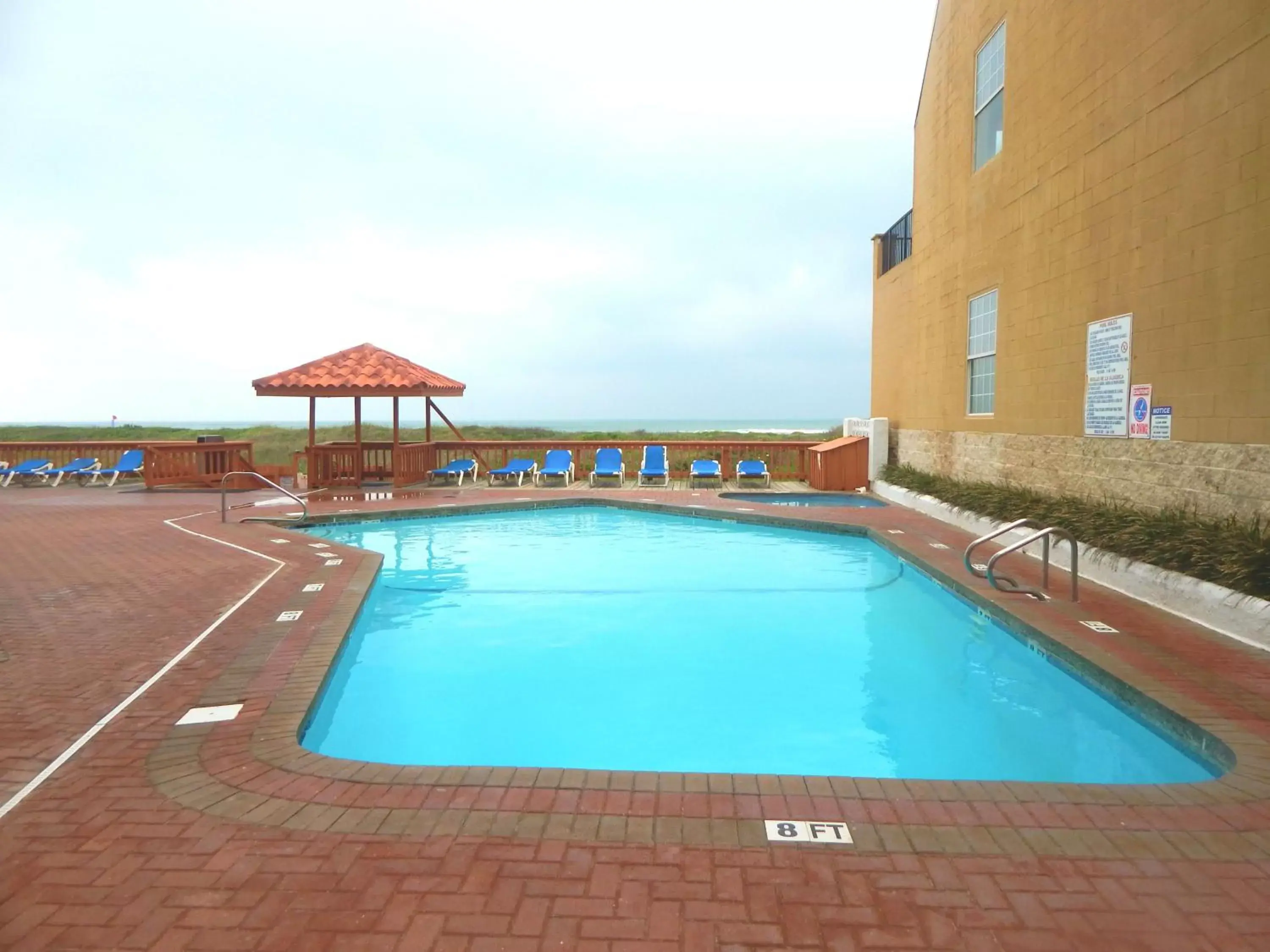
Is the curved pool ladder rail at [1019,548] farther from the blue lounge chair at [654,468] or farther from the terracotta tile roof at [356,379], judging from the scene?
the terracotta tile roof at [356,379]

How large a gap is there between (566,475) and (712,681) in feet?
33.1

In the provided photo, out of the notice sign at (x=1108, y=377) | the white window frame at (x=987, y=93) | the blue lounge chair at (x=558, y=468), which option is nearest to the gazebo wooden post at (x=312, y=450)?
the blue lounge chair at (x=558, y=468)

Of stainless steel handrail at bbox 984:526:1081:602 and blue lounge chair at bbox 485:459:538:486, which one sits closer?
stainless steel handrail at bbox 984:526:1081:602

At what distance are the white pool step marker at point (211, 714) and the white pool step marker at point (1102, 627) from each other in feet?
16.2

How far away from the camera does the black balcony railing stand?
13914mm

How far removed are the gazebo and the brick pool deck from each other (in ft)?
32.7

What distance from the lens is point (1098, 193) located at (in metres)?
6.66

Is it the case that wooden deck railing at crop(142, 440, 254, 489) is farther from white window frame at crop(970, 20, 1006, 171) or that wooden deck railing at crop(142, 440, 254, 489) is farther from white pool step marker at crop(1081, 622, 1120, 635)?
white pool step marker at crop(1081, 622, 1120, 635)

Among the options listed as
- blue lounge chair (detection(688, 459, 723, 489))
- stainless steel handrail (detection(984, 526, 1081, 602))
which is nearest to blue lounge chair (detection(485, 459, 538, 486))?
blue lounge chair (detection(688, 459, 723, 489))

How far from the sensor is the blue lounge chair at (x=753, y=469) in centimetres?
1389

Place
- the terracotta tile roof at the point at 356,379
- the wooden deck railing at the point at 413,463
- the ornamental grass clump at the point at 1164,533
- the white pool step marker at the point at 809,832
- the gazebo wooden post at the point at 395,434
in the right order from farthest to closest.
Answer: the wooden deck railing at the point at 413,463 → the gazebo wooden post at the point at 395,434 → the terracotta tile roof at the point at 356,379 → the ornamental grass clump at the point at 1164,533 → the white pool step marker at the point at 809,832

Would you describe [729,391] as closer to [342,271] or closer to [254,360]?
[342,271]

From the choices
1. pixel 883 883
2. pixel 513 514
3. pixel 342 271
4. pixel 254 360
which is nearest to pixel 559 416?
pixel 254 360

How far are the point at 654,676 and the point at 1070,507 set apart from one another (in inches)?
176
